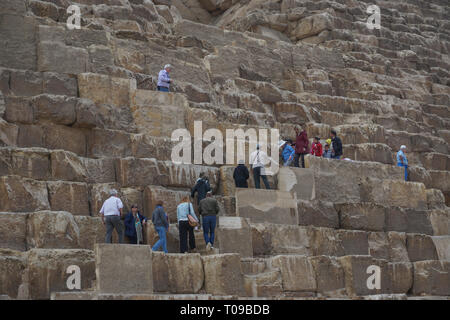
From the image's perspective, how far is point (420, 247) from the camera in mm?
16875

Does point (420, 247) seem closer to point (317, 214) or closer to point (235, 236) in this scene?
point (317, 214)

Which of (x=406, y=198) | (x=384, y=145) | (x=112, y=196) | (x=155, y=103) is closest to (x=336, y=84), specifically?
(x=384, y=145)

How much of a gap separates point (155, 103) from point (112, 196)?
4.23 metres

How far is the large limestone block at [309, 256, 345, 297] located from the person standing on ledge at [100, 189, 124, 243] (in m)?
3.33

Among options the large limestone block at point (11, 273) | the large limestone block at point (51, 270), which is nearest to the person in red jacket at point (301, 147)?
the large limestone block at point (51, 270)

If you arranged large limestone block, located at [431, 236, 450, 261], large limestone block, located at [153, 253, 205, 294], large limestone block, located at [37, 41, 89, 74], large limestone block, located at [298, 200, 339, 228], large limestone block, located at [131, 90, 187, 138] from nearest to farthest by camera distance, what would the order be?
large limestone block, located at [153, 253, 205, 294], large limestone block, located at [298, 200, 339, 228], large limestone block, located at [431, 236, 450, 261], large limestone block, located at [131, 90, 187, 138], large limestone block, located at [37, 41, 89, 74]

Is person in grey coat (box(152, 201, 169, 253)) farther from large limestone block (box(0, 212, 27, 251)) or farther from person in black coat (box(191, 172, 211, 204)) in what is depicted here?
large limestone block (box(0, 212, 27, 251))

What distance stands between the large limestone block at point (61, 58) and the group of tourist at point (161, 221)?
4.43 meters

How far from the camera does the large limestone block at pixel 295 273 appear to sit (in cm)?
1345

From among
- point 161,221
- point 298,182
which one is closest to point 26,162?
point 161,221

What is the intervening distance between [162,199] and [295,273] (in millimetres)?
2839

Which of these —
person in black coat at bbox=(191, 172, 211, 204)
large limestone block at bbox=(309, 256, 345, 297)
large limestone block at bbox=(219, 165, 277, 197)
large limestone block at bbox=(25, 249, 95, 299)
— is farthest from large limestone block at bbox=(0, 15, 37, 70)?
large limestone block at bbox=(309, 256, 345, 297)

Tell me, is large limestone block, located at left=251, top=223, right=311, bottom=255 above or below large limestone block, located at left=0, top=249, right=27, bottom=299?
above

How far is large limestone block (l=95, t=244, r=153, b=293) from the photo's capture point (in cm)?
1189
